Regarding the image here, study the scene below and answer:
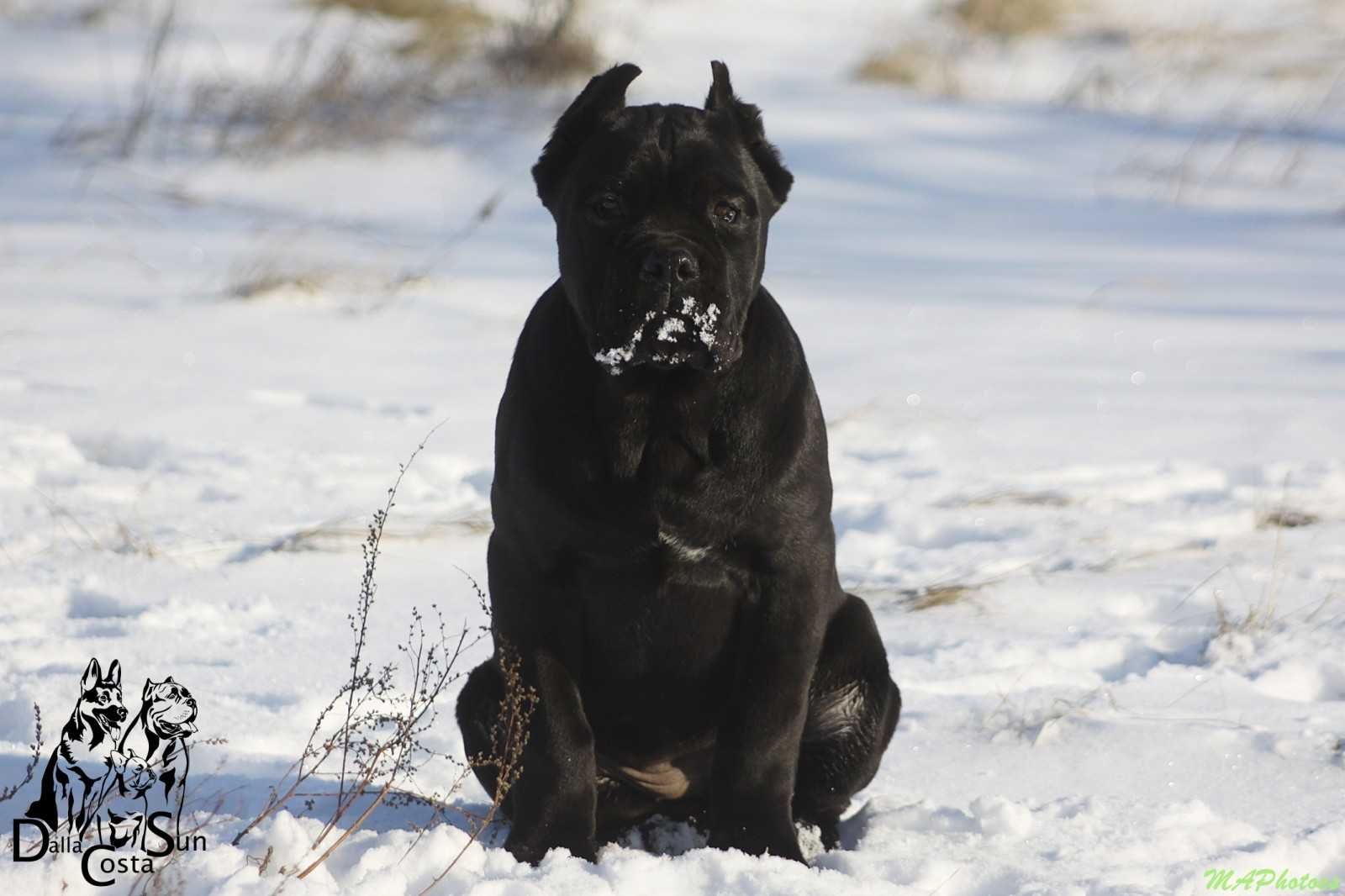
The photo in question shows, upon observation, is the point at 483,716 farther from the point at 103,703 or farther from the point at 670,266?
the point at 670,266

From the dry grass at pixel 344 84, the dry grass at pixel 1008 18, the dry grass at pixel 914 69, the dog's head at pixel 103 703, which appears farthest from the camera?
the dry grass at pixel 1008 18

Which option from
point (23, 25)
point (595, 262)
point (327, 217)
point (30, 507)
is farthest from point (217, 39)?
point (595, 262)

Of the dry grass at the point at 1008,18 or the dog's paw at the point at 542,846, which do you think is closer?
the dog's paw at the point at 542,846

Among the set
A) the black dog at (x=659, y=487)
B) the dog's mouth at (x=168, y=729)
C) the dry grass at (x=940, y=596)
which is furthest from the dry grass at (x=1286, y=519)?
the dog's mouth at (x=168, y=729)

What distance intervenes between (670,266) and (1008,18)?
1149 cm

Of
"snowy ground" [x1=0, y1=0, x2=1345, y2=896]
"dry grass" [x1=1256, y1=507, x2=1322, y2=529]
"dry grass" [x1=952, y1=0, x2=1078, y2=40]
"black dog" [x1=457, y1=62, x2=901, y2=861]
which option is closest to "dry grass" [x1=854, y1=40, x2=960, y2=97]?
"snowy ground" [x1=0, y1=0, x2=1345, y2=896]

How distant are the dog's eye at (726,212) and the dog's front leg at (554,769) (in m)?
0.84

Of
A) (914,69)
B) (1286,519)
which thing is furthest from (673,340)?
(914,69)

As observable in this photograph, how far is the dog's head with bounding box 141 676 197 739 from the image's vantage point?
3107 mm

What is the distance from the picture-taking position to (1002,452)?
6281 mm

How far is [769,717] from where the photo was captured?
2963mm

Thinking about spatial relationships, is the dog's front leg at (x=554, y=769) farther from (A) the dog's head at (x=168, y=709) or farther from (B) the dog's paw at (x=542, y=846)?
(A) the dog's head at (x=168, y=709)

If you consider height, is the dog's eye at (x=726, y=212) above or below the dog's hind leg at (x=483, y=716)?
above

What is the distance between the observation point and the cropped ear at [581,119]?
3061mm
